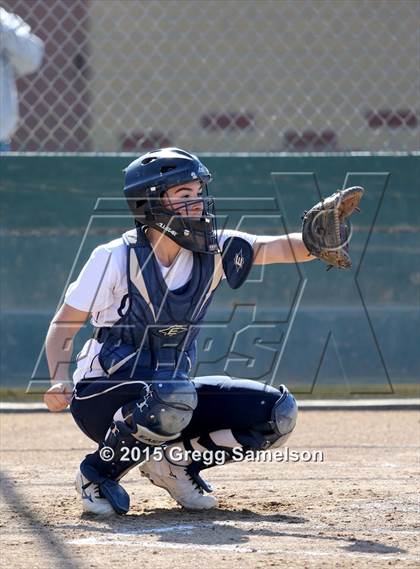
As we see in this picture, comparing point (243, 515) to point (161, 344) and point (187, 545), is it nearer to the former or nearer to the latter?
point (187, 545)

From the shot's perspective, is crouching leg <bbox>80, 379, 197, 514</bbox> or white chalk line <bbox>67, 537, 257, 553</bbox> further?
crouching leg <bbox>80, 379, 197, 514</bbox>

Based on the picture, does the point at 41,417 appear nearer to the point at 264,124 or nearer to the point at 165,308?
the point at 165,308

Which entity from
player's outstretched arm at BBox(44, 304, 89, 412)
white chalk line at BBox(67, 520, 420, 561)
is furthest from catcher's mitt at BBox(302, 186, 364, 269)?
white chalk line at BBox(67, 520, 420, 561)

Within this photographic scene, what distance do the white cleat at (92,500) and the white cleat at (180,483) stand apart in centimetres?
22

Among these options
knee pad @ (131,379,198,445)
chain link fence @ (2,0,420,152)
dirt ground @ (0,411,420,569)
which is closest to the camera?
dirt ground @ (0,411,420,569)

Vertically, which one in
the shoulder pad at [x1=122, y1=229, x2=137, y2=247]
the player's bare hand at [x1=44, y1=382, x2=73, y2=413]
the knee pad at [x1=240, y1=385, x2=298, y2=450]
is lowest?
the knee pad at [x1=240, y1=385, x2=298, y2=450]

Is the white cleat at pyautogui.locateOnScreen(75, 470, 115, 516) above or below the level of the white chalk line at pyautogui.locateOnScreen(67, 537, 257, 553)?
below

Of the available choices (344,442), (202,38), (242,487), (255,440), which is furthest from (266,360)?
(202,38)

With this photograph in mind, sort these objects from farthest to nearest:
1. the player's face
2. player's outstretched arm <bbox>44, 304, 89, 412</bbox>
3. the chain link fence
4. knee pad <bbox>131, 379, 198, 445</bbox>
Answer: the chain link fence → the player's face → player's outstretched arm <bbox>44, 304, 89, 412</bbox> → knee pad <bbox>131, 379, 198, 445</bbox>

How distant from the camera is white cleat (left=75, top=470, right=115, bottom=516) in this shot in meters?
3.82

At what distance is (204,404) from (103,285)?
58 cm

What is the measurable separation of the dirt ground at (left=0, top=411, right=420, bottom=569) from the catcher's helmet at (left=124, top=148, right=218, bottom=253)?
945 mm

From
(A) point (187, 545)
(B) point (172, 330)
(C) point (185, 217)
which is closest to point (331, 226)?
(C) point (185, 217)

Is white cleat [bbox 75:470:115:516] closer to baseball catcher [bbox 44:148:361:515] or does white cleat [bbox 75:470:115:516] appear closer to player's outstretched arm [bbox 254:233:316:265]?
baseball catcher [bbox 44:148:361:515]
